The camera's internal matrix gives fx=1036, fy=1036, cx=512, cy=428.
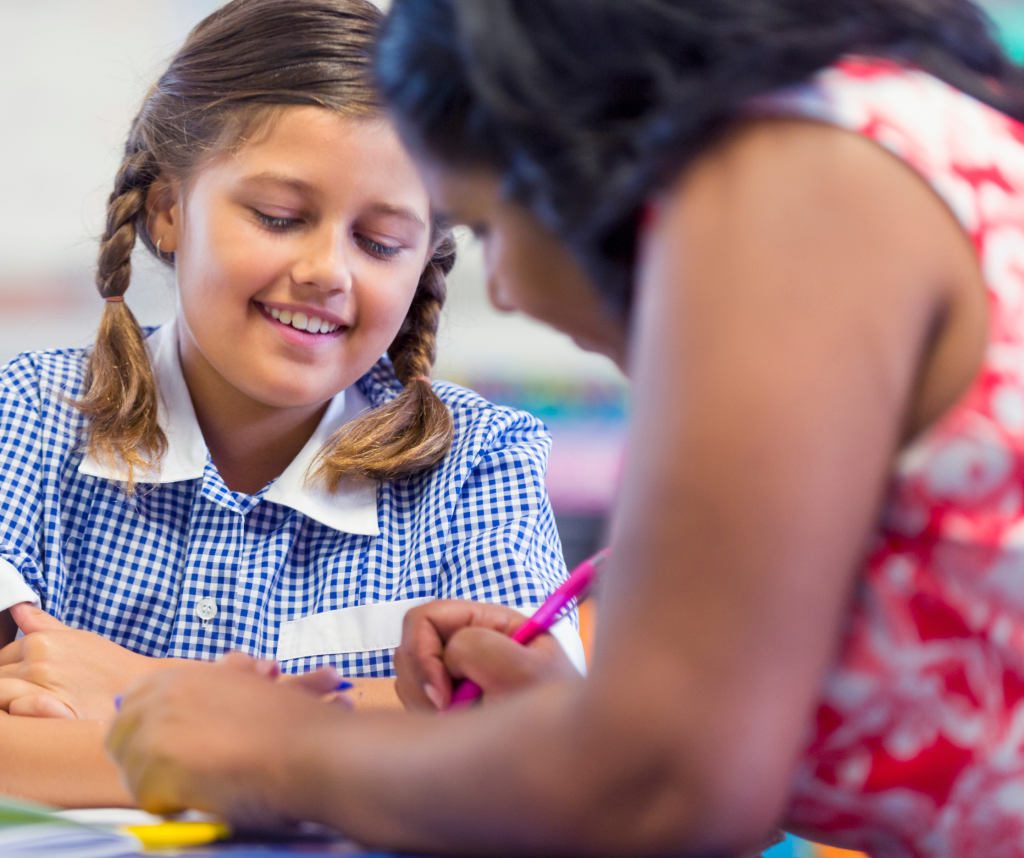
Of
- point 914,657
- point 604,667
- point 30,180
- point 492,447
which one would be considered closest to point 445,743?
point 604,667

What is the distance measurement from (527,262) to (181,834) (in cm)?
31

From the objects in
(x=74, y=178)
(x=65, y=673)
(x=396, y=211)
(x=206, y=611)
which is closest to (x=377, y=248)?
(x=396, y=211)

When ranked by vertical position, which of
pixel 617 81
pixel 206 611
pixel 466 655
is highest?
pixel 617 81

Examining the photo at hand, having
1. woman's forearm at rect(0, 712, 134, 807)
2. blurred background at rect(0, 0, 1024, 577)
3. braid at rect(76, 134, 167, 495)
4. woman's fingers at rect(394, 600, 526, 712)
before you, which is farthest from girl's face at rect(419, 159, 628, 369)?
blurred background at rect(0, 0, 1024, 577)

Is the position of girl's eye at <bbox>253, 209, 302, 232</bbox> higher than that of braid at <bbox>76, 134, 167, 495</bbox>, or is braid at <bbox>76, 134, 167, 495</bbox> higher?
girl's eye at <bbox>253, 209, 302, 232</bbox>

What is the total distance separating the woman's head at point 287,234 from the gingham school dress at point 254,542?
0.13 ft

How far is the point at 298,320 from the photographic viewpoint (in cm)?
113

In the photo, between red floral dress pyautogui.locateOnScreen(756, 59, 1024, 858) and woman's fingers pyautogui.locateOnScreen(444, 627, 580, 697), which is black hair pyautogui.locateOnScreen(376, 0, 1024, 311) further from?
woman's fingers pyautogui.locateOnScreen(444, 627, 580, 697)

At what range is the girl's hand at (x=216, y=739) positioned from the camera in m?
0.45

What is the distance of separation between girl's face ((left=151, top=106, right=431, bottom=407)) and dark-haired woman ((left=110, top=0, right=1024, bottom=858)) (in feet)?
1.98

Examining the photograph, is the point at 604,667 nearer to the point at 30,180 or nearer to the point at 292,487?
the point at 292,487

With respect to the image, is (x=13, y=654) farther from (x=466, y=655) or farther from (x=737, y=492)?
(x=737, y=492)

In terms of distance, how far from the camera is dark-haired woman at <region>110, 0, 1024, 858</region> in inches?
13.9

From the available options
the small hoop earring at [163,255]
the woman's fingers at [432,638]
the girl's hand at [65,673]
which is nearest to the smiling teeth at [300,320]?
the small hoop earring at [163,255]
